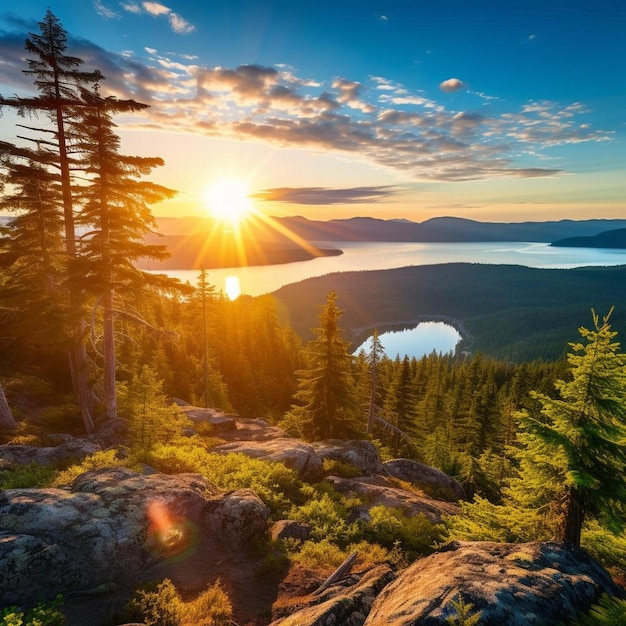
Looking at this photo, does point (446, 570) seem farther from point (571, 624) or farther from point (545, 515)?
point (545, 515)

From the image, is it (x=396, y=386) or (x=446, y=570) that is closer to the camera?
(x=446, y=570)

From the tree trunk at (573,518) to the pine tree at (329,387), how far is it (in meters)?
17.8

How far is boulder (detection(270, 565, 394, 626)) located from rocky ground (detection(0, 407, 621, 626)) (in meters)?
0.02

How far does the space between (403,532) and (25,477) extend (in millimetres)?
12198

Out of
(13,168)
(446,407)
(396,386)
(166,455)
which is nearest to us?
(166,455)

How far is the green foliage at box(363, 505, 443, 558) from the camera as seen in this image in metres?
12.1

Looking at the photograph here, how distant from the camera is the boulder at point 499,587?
5.29m

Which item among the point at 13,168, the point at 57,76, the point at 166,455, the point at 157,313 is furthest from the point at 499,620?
the point at 157,313

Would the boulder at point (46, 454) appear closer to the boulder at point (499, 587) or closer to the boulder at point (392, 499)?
the boulder at point (392, 499)

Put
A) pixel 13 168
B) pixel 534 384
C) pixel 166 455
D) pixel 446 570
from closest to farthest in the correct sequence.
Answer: pixel 446 570
pixel 166 455
pixel 13 168
pixel 534 384

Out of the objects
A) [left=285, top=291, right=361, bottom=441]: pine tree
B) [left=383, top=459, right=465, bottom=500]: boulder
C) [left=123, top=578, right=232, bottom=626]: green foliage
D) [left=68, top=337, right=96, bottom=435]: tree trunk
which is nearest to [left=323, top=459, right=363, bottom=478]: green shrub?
[left=383, top=459, right=465, bottom=500]: boulder

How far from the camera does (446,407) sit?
65.5 metres

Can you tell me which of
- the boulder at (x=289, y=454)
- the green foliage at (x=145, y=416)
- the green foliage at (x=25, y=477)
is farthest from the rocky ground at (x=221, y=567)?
the boulder at (x=289, y=454)

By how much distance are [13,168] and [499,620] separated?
2151 centimetres
